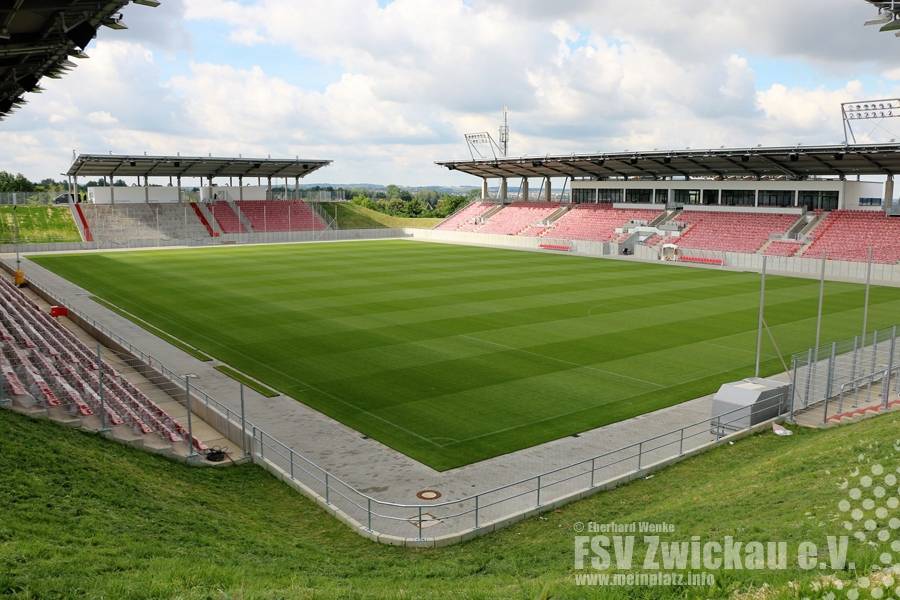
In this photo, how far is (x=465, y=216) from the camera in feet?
325

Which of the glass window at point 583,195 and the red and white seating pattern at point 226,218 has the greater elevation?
the glass window at point 583,195

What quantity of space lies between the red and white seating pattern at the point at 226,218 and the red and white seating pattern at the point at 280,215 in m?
1.73

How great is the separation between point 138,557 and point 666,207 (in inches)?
2944

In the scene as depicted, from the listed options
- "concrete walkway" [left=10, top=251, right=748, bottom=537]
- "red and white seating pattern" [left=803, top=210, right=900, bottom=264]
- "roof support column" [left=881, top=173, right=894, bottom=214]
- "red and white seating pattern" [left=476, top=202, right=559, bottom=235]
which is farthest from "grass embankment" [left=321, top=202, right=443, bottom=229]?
"concrete walkway" [left=10, top=251, right=748, bottom=537]

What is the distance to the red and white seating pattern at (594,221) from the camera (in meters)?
76.9

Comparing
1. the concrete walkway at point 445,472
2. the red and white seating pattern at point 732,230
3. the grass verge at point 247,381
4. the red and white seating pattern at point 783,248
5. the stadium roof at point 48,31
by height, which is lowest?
the concrete walkway at point 445,472

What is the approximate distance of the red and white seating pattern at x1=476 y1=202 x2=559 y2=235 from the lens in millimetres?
88438

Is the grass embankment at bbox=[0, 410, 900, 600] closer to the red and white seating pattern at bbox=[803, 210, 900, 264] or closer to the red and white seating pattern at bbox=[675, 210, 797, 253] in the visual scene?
the red and white seating pattern at bbox=[803, 210, 900, 264]

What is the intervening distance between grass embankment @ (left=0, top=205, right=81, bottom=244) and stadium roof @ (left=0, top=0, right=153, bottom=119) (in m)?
60.8

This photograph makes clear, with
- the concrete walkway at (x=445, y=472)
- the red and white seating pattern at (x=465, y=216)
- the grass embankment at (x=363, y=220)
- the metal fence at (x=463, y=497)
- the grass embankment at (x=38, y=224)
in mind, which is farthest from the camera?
the grass embankment at (x=363, y=220)

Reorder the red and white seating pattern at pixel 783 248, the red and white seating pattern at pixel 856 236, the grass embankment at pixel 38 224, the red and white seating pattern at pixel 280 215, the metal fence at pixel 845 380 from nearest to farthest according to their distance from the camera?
1. the metal fence at pixel 845 380
2. the red and white seating pattern at pixel 856 236
3. the red and white seating pattern at pixel 783 248
4. the grass embankment at pixel 38 224
5. the red and white seating pattern at pixel 280 215

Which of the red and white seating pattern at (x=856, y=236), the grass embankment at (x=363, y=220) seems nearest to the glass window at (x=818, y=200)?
the red and white seating pattern at (x=856, y=236)

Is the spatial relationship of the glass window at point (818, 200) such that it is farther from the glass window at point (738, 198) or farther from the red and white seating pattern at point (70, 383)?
the red and white seating pattern at point (70, 383)

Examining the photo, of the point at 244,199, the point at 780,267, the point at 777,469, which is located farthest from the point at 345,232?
the point at 777,469
